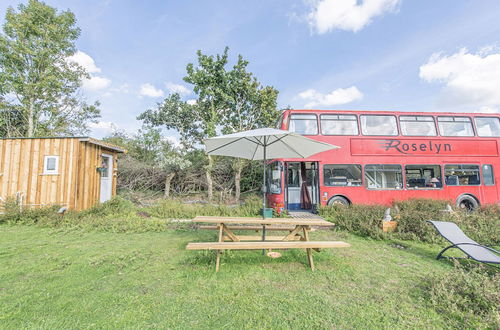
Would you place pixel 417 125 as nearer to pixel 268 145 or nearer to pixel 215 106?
pixel 268 145

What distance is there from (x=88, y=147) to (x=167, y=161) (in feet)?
13.7

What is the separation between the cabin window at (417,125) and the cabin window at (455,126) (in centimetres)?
35

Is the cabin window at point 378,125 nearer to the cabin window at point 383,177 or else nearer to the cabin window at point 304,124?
the cabin window at point 383,177

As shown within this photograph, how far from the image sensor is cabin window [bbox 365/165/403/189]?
7.77 meters

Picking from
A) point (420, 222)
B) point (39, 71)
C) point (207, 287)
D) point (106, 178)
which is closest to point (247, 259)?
point (207, 287)

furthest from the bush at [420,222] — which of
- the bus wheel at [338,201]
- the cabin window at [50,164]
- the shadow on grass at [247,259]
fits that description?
the cabin window at [50,164]

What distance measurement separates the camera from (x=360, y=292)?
2.53 metres

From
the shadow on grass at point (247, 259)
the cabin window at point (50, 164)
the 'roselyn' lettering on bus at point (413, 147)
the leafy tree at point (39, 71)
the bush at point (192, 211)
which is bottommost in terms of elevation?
the shadow on grass at point (247, 259)

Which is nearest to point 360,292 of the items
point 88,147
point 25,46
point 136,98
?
point 88,147

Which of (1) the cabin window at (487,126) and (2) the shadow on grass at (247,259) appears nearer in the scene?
(2) the shadow on grass at (247,259)

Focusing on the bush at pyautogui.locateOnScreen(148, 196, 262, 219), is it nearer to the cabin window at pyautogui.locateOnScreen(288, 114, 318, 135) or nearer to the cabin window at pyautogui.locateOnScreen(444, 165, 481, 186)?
the cabin window at pyautogui.locateOnScreen(288, 114, 318, 135)

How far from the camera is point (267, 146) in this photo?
4.30m

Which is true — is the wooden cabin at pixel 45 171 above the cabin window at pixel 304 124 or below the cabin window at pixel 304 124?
below

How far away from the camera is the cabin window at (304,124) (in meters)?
7.82
